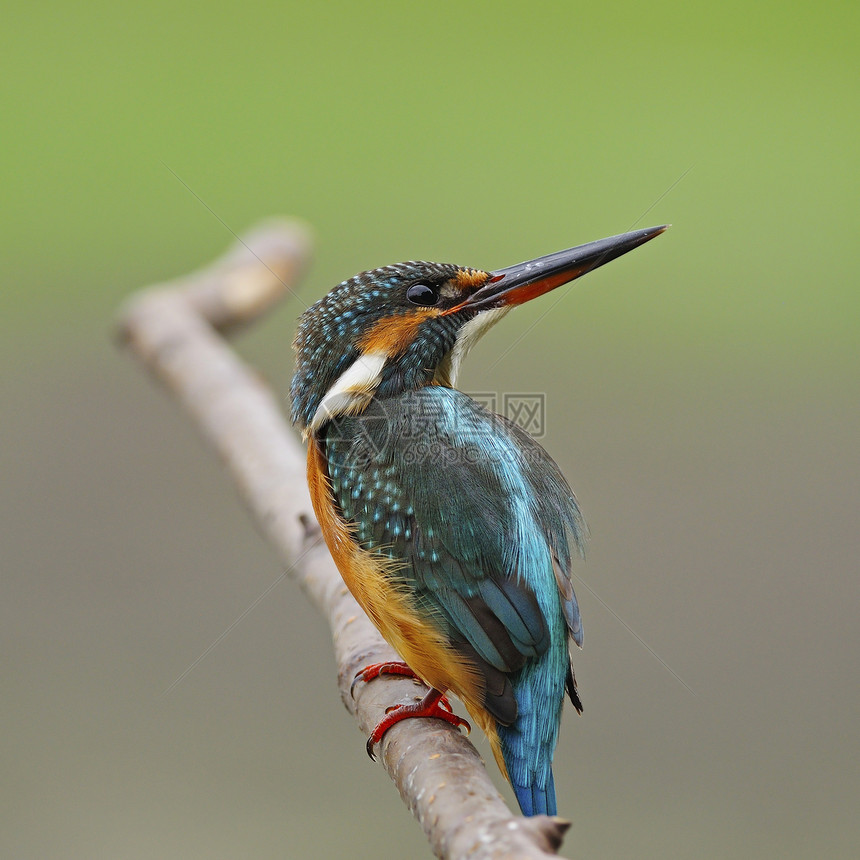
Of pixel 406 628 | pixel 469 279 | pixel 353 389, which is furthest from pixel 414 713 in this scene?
pixel 469 279

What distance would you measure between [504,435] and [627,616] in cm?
206

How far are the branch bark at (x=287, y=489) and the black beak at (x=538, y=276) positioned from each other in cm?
54

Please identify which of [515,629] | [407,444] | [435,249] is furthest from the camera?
[435,249]

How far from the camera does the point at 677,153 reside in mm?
5836

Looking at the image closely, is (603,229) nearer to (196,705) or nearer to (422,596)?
(196,705)

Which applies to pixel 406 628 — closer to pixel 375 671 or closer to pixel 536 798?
pixel 375 671

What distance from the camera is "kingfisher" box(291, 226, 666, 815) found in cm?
147

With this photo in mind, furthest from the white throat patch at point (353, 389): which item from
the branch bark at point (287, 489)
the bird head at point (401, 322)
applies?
the branch bark at point (287, 489)

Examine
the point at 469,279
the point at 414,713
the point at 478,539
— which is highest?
the point at 469,279

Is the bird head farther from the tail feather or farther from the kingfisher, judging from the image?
the tail feather

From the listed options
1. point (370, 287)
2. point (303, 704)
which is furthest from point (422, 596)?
point (303, 704)

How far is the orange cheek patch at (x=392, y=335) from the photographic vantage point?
168 centimetres

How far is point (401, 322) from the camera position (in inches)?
66.8

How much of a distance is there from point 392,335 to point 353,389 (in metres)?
0.12
